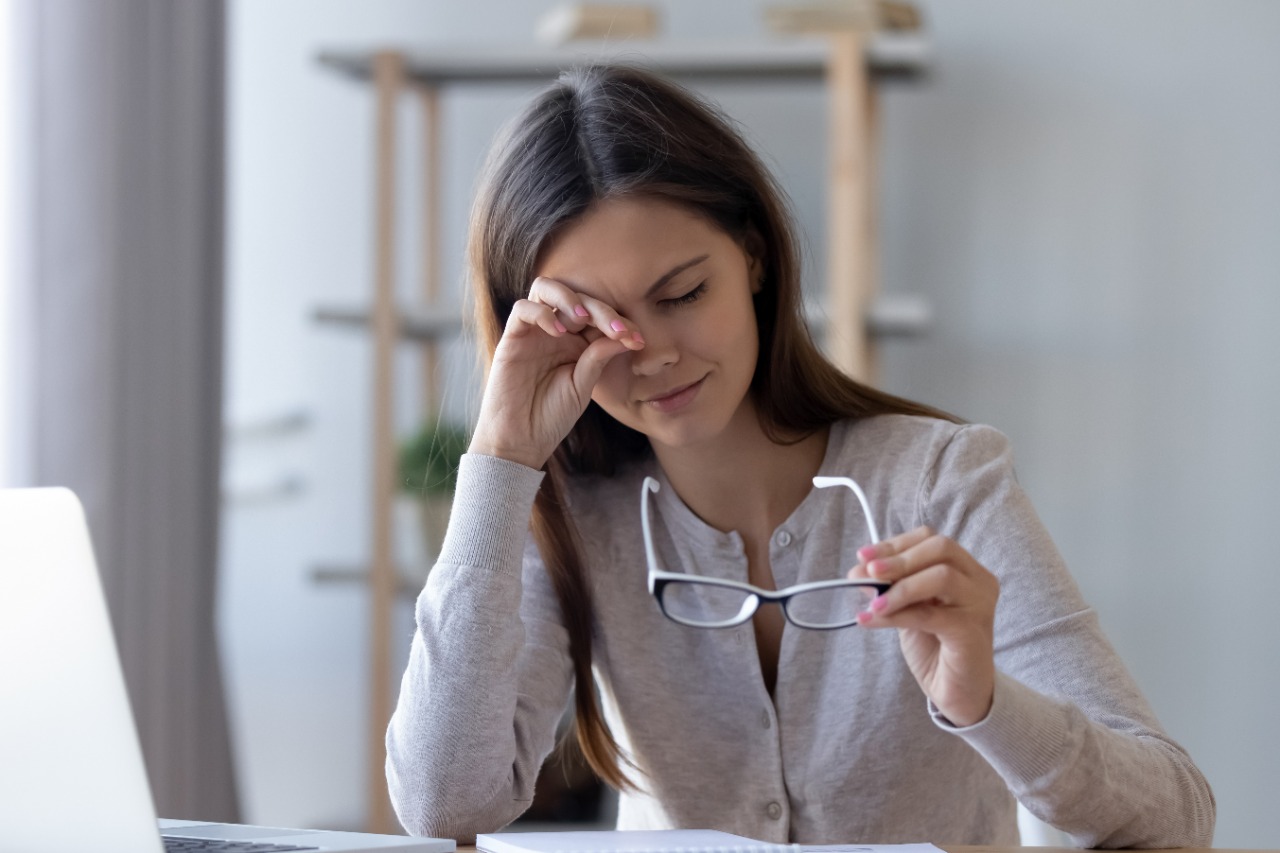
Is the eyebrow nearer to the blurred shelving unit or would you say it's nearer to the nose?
the nose

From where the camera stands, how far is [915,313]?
7.63 ft

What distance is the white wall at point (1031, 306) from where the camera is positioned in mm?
2502

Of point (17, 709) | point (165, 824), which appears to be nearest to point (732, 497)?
point (165, 824)

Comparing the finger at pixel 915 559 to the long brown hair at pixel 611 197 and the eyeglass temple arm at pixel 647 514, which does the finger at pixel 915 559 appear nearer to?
the eyeglass temple arm at pixel 647 514

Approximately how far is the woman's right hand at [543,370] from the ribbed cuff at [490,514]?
0.02 meters

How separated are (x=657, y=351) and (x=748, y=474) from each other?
20cm

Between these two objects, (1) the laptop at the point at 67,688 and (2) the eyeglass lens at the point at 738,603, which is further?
(2) the eyeglass lens at the point at 738,603

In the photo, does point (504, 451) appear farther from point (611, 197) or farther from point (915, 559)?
point (915, 559)

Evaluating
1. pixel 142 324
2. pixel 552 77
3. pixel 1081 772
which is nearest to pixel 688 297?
pixel 1081 772

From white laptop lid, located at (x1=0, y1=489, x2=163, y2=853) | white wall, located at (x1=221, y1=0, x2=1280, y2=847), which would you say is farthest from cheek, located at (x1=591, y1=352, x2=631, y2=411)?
white wall, located at (x1=221, y1=0, x2=1280, y2=847)

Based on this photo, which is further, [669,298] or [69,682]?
[669,298]

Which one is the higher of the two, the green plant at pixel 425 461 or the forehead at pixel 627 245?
the forehead at pixel 627 245

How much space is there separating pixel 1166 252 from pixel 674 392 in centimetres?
167

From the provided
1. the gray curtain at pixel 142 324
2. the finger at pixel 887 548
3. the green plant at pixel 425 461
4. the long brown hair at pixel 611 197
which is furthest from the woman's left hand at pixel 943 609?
the green plant at pixel 425 461
